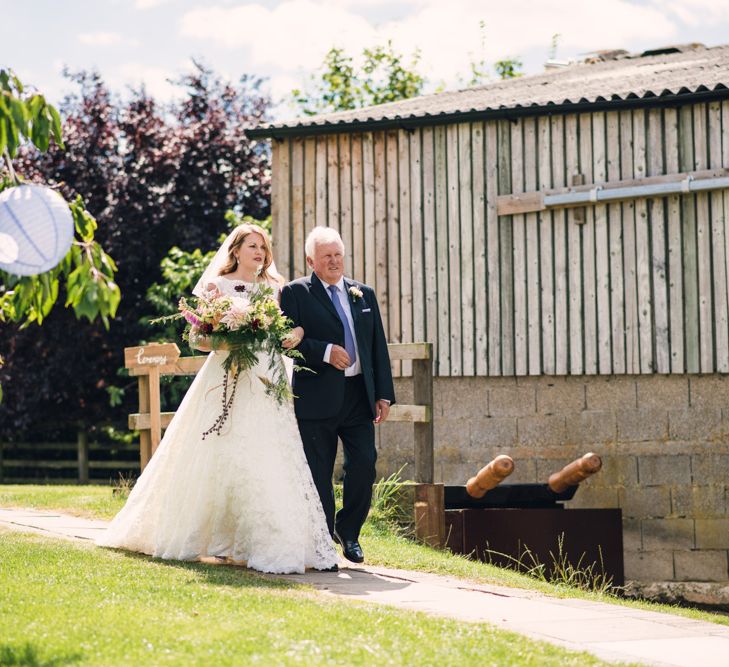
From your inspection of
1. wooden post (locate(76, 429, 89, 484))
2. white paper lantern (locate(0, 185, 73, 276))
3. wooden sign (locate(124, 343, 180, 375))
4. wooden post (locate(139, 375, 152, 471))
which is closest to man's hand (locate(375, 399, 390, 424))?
white paper lantern (locate(0, 185, 73, 276))

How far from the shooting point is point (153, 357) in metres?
11.7

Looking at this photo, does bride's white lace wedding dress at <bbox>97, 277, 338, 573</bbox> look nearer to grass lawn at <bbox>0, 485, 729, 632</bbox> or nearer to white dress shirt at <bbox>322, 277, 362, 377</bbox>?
white dress shirt at <bbox>322, 277, 362, 377</bbox>

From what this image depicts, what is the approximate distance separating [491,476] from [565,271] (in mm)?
2950

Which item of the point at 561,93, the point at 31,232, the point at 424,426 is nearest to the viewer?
the point at 31,232

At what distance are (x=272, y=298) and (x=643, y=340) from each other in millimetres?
5911

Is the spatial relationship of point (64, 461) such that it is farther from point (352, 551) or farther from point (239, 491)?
point (239, 491)

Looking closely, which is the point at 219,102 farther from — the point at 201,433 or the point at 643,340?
the point at 201,433

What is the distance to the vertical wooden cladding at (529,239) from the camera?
41.2ft

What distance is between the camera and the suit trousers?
8.10 m

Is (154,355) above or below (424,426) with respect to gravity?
above

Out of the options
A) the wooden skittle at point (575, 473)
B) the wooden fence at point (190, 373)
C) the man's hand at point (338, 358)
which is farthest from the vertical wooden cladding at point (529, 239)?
the man's hand at point (338, 358)

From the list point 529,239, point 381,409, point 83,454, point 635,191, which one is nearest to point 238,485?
point 381,409

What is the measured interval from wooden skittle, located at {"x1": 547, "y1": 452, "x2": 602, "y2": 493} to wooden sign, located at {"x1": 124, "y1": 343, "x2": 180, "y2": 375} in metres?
3.67

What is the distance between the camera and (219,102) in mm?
22281
